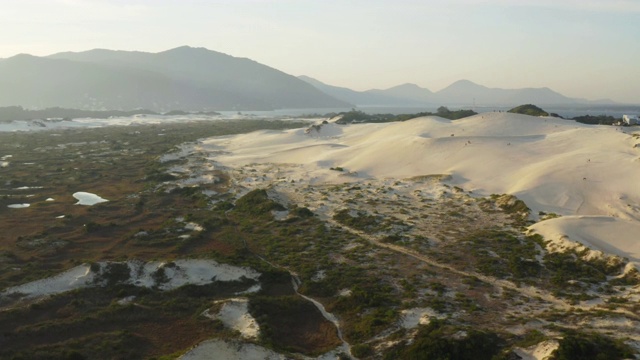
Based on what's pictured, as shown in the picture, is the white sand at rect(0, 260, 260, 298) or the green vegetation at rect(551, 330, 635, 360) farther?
the white sand at rect(0, 260, 260, 298)

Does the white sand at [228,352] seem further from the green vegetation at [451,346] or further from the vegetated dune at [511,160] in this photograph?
the vegetated dune at [511,160]

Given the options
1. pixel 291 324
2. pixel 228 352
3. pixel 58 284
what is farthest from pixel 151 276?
pixel 228 352

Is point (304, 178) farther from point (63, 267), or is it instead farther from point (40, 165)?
point (40, 165)

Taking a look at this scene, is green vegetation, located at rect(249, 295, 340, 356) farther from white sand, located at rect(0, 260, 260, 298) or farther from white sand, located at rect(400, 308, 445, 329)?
white sand, located at rect(0, 260, 260, 298)

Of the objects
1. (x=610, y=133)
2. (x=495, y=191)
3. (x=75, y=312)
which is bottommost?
(x=75, y=312)

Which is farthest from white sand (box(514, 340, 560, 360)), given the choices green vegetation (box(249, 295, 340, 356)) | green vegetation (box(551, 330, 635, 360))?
green vegetation (box(249, 295, 340, 356))

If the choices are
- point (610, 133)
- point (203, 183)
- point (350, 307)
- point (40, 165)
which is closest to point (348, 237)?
point (350, 307)
